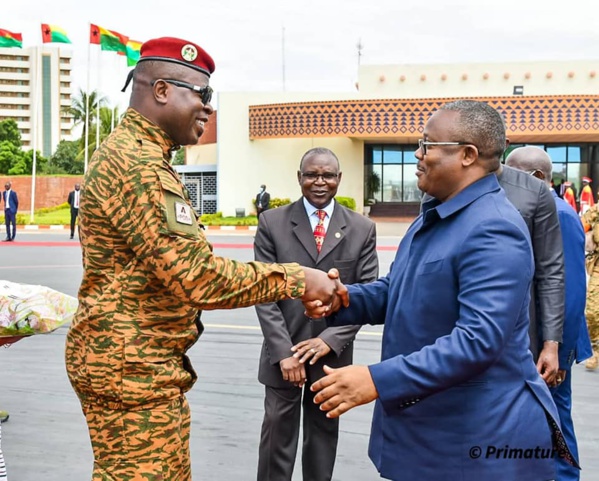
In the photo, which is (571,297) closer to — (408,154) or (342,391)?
(342,391)

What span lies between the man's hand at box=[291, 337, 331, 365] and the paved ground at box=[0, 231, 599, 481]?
0.98 meters

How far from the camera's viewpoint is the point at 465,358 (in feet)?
7.38

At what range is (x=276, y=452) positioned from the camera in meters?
3.93

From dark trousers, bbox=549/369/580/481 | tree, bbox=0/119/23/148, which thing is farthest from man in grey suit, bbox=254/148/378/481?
tree, bbox=0/119/23/148

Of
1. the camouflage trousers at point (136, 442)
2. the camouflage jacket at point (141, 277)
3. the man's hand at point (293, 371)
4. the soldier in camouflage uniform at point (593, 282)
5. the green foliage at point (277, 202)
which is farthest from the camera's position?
the green foliage at point (277, 202)

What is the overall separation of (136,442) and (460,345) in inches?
43.9

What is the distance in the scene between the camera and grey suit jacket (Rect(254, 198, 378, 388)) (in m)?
3.95

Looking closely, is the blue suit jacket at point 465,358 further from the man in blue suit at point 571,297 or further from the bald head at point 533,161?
the bald head at point 533,161

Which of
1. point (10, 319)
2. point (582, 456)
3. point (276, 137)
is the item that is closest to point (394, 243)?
point (276, 137)

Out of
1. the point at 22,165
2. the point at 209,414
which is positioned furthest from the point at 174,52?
the point at 22,165

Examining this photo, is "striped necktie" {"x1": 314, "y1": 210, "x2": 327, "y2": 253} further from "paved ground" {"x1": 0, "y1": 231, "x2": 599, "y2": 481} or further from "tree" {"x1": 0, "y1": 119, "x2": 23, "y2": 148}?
"tree" {"x1": 0, "y1": 119, "x2": 23, "y2": 148}

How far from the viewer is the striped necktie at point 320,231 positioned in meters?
4.09

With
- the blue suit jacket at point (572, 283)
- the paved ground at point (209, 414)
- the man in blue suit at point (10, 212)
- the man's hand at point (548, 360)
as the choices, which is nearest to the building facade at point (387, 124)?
the man in blue suit at point (10, 212)

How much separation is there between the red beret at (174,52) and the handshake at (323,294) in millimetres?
826
